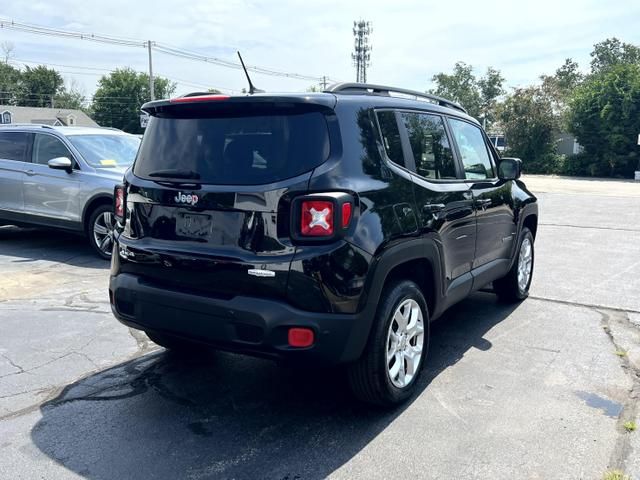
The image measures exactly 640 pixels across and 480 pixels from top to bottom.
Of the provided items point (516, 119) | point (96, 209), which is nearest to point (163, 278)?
point (96, 209)

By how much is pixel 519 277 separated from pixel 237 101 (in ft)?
12.5

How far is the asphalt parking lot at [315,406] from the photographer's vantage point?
2980 mm

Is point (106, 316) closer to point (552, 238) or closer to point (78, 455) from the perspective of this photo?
point (78, 455)

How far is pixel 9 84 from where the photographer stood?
78.1 m

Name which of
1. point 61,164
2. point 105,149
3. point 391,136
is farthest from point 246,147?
point 105,149

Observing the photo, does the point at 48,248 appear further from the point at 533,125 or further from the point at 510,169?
the point at 533,125

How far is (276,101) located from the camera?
10.5 ft

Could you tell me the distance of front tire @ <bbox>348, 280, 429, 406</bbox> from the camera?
10.9 ft

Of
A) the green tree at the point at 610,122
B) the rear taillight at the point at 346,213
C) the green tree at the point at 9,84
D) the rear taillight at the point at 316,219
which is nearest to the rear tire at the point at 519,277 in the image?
the rear taillight at the point at 346,213

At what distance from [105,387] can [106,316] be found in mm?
1652

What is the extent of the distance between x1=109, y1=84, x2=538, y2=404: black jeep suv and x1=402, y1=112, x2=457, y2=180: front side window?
2cm

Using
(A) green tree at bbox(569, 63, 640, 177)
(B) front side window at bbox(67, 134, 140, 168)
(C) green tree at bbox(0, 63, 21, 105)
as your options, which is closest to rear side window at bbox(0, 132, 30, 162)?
(B) front side window at bbox(67, 134, 140, 168)

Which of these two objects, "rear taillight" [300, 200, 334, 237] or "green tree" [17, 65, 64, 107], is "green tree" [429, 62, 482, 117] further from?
"rear taillight" [300, 200, 334, 237]

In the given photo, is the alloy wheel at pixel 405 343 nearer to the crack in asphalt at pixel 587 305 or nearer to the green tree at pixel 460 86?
the crack in asphalt at pixel 587 305
